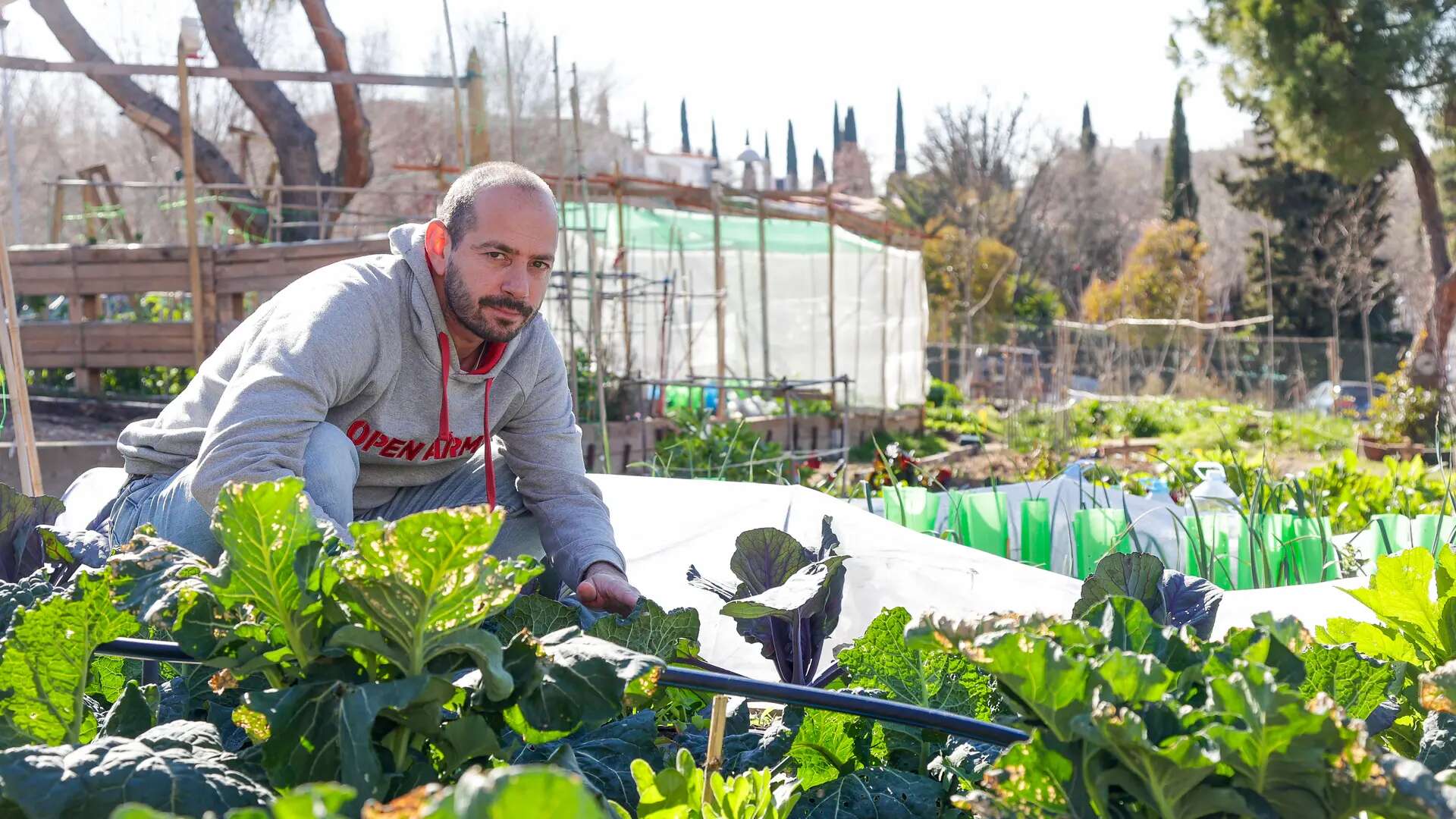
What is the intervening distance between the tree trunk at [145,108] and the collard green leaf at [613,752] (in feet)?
30.7

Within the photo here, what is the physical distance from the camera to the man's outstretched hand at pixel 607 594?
1759 mm

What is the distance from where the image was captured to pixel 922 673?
3.39 ft

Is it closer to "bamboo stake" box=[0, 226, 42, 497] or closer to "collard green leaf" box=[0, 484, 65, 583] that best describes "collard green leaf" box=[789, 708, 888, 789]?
"collard green leaf" box=[0, 484, 65, 583]

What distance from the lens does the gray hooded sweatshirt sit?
1.78m

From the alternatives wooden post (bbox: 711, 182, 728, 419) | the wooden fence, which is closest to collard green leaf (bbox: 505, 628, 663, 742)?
the wooden fence

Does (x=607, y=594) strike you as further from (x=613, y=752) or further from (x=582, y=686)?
(x=582, y=686)

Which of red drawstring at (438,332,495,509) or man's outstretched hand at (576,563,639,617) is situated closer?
man's outstretched hand at (576,563,639,617)

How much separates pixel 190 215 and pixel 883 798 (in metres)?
6.37

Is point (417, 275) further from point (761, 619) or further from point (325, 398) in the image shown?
point (761, 619)

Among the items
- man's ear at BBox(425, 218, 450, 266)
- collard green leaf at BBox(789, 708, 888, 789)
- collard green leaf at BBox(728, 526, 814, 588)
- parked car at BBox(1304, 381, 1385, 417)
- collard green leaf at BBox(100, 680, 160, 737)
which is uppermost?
man's ear at BBox(425, 218, 450, 266)

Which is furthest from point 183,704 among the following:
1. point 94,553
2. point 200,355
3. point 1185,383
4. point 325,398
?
point 1185,383

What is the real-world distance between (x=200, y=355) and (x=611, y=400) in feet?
8.51

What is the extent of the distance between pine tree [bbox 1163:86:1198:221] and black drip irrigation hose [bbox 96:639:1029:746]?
27439mm

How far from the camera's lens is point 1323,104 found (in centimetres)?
1084
